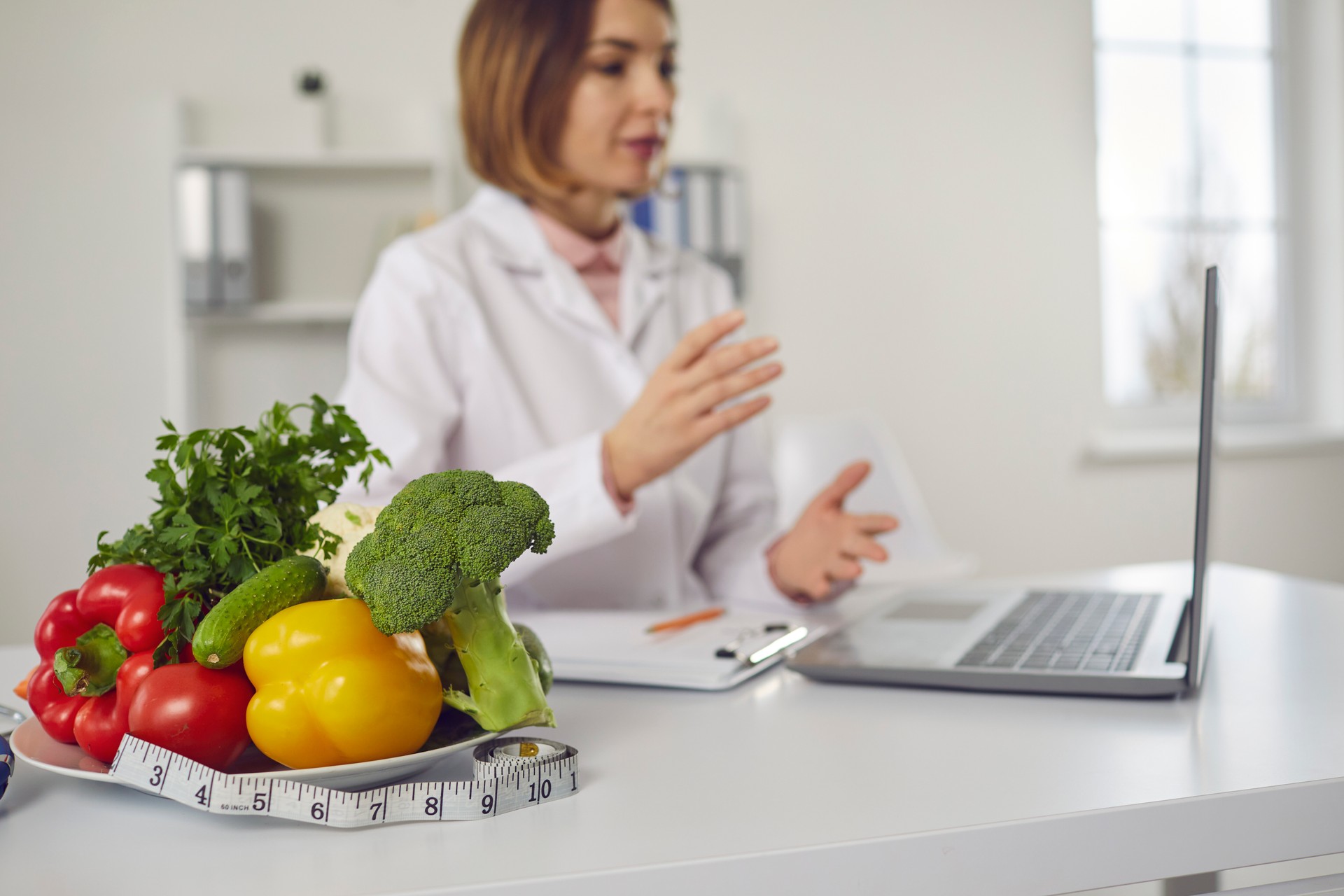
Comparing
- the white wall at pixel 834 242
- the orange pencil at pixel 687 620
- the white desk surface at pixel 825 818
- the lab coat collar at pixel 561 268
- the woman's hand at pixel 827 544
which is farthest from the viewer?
the white wall at pixel 834 242

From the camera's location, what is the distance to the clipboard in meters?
0.77

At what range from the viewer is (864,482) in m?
2.45

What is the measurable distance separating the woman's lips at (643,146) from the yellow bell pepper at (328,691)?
3.29 ft

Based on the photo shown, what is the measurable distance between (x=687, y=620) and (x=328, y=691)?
478mm

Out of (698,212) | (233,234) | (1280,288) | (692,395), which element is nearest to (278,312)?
(233,234)

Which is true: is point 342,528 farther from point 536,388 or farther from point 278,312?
point 278,312

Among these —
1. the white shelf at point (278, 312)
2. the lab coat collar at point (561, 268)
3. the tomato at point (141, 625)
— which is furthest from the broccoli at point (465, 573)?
the white shelf at point (278, 312)

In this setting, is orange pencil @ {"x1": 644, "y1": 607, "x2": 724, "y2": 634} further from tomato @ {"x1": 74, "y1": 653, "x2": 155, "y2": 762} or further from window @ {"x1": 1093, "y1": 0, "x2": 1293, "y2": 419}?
window @ {"x1": 1093, "y1": 0, "x2": 1293, "y2": 419}

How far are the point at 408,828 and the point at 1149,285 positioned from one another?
12.3ft

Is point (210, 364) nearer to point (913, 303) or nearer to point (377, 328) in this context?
point (377, 328)

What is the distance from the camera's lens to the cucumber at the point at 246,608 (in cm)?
49

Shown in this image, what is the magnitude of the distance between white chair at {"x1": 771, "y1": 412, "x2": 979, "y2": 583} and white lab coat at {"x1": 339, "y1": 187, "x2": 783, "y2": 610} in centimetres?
101

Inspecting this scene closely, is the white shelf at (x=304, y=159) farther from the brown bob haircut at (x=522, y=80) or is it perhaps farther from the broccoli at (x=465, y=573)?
the broccoli at (x=465, y=573)

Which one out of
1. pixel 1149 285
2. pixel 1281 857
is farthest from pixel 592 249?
pixel 1149 285
